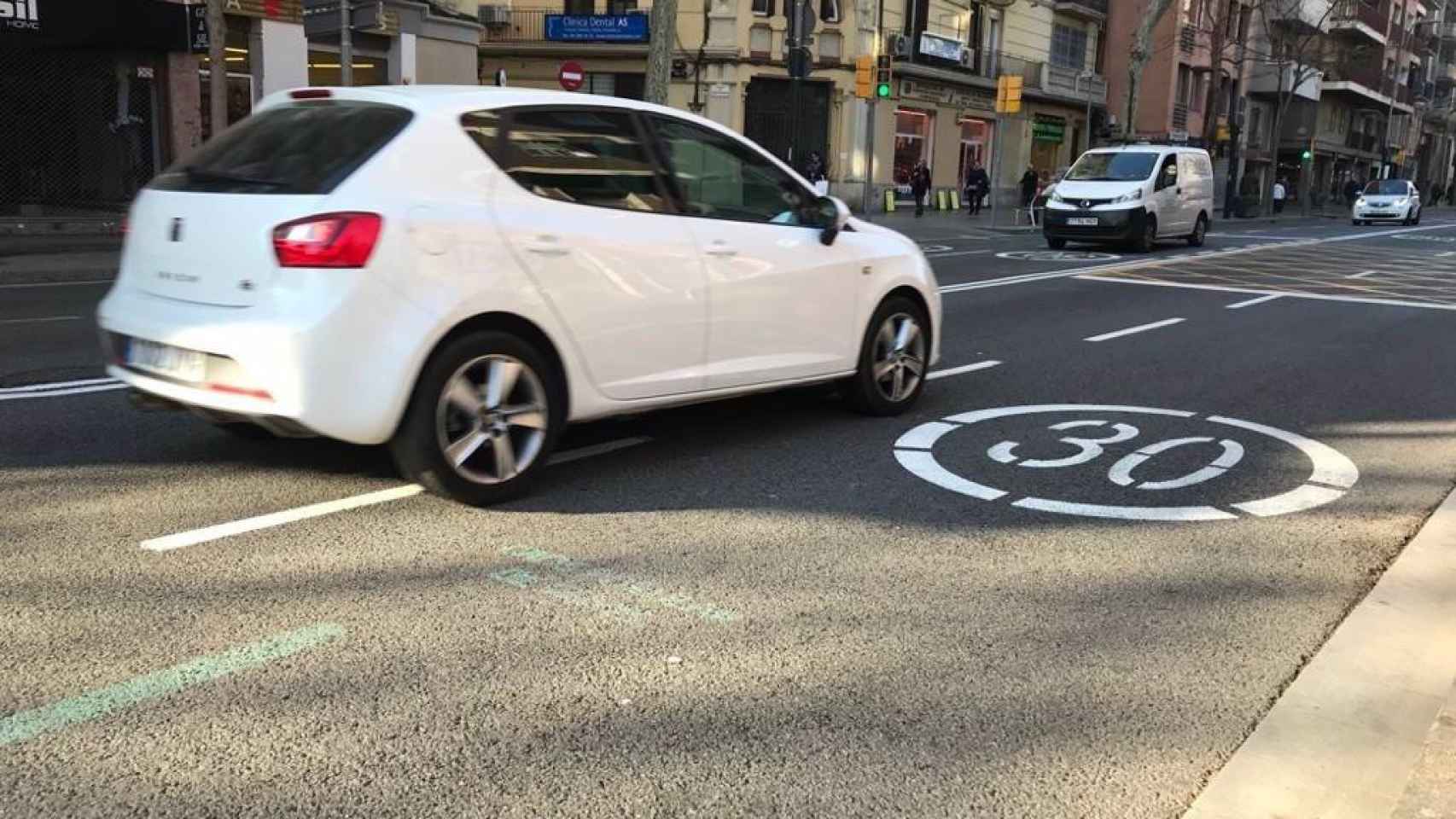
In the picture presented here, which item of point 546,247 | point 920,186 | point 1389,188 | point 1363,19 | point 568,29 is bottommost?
point 546,247

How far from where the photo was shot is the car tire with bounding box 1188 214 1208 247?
917 inches

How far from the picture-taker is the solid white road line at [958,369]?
812 cm

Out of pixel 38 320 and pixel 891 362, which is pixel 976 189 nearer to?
pixel 38 320

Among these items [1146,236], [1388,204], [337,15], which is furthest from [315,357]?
[1388,204]

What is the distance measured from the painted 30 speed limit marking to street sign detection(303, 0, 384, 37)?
11966 millimetres

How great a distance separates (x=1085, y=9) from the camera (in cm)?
4578

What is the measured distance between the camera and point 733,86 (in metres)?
33.8

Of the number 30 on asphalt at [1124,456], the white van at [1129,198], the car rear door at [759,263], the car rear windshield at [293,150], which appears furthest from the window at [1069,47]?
the car rear windshield at [293,150]

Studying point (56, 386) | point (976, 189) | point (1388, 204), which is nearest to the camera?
point (56, 386)

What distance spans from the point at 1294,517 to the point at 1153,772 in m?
2.53

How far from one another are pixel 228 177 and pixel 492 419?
54.4 inches

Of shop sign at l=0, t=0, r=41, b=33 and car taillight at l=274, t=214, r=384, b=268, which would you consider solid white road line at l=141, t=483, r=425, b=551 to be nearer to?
car taillight at l=274, t=214, r=384, b=268

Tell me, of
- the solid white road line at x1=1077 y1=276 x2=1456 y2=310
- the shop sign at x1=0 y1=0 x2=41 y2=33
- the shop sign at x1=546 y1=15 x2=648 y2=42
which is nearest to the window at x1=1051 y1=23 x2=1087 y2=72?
the shop sign at x1=546 y1=15 x2=648 y2=42

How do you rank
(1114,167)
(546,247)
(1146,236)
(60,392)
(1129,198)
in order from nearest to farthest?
(546,247) < (60,392) < (1129,198) < (1146,236) < (1114,167)
